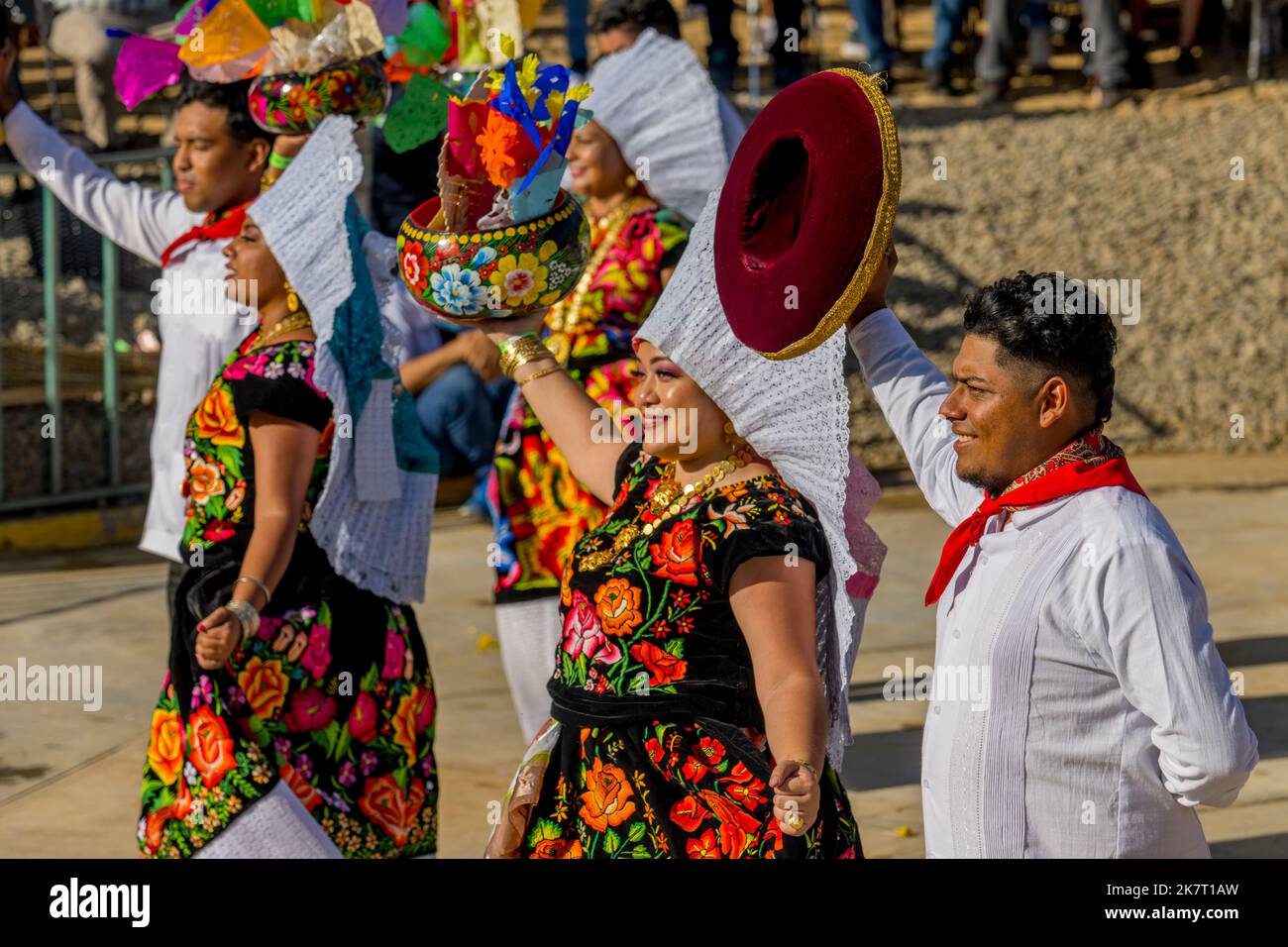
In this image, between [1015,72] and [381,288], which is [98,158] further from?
[1015,72]

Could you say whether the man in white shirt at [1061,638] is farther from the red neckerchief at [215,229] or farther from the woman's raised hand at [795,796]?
the red neckerchief at [215,229]

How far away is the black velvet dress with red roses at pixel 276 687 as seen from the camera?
13.3 feet

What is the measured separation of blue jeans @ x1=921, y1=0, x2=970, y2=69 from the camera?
42.0ft

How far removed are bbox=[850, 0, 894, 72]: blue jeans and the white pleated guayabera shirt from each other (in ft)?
33.3

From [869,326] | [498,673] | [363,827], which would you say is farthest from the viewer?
[498,673]

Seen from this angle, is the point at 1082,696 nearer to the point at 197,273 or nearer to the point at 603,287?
the point at 603,287

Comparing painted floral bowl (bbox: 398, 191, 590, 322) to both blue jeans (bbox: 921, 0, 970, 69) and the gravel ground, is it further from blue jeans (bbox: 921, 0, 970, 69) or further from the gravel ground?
blue jeans (bbox: 921, 0, 970, 69)

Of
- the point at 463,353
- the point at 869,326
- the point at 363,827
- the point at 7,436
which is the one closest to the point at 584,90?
the point at 869,326

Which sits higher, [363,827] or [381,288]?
[381,288]

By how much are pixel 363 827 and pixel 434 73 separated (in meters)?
1.79

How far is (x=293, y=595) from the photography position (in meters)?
4.15

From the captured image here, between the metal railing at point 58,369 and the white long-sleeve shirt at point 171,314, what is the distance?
150 inches

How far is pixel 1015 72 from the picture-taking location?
519 inches

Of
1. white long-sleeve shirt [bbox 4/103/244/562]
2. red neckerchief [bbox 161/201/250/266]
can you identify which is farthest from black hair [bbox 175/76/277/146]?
white long-sleeve shirt [bbox 4/103/244/562]
